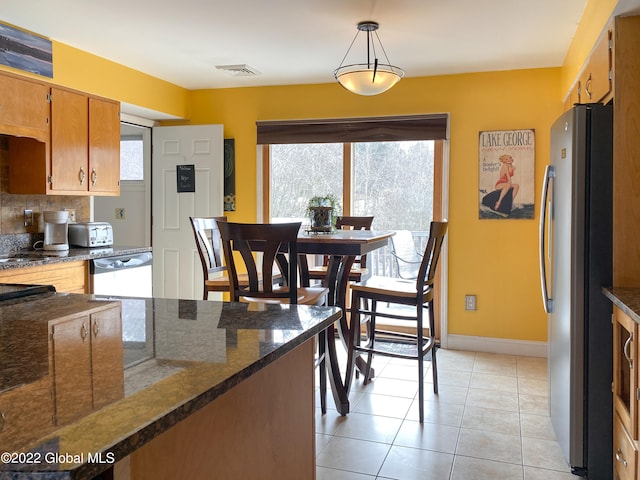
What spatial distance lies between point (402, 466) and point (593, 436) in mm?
847

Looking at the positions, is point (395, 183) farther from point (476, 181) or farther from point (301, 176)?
point (301, 176)

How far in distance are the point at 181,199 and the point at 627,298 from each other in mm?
4244

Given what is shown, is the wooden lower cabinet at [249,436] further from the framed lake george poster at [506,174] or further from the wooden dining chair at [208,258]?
the framed lake george poster at [506,174]

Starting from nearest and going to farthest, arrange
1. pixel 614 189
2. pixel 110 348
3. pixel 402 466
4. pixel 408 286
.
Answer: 1. pixel 110 348
2. pixel 614 189
3. pixel 402 466
4. pixel 408 286

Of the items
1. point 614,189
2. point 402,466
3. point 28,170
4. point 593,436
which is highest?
point 28,170

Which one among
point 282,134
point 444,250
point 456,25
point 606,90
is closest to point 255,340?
point 606,90

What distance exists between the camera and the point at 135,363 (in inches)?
36.3

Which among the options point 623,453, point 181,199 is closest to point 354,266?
point 181,199

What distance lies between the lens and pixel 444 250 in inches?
189

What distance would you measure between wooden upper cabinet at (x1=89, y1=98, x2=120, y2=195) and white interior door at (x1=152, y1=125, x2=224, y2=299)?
37.2 inches

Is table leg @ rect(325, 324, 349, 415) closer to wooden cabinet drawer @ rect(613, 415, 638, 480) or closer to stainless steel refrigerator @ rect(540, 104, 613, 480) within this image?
stainless steel refrigerator @ rect(540, 104, 613, 480)

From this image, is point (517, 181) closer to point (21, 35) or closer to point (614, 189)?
point (614, 189)

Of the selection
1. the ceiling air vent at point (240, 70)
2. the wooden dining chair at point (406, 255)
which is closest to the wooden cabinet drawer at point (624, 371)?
the wooden dining chair at point (406, 255)

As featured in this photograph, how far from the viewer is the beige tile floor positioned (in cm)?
251
